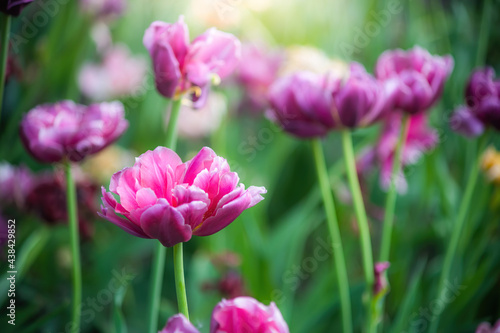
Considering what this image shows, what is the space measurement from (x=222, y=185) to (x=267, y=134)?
736 mm

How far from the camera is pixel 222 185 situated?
29 centimetres

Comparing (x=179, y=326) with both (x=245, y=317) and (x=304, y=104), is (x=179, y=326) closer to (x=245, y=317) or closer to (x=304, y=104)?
(x=245, y=317)

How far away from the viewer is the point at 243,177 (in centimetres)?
86

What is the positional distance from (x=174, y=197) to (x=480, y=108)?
1.03 ft

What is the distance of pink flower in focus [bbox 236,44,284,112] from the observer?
0.89 metres

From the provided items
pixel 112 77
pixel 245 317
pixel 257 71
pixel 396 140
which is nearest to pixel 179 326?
pixel 245 317

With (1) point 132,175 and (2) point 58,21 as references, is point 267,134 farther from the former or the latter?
(1) point 132,175

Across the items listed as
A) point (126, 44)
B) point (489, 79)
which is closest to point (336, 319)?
point (489, 79)

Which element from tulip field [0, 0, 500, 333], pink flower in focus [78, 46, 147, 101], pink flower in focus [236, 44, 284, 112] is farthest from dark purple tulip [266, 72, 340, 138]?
pink flower in focus [78, 46, 147, 101]

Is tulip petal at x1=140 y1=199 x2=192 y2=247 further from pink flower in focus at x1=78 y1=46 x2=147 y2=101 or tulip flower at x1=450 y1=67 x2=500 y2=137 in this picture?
pink flower in focus at x1=78 y1=46 x2=147 y2=101

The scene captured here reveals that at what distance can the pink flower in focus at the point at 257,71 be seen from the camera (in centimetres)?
89

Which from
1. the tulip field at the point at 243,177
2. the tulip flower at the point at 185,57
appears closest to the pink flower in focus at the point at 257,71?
the tulip field at the point at 243,177

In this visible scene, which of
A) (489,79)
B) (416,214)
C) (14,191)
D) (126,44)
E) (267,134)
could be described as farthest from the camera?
(126,44)

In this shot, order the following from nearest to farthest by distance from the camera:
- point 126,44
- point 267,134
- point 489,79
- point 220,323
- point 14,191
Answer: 1. point 220,323
2. point 489,79
3. point 14,191
4. point 267,134
5. point 126,44
